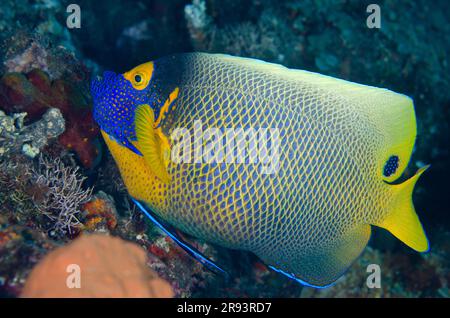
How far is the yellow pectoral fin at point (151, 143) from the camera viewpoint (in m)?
1.66

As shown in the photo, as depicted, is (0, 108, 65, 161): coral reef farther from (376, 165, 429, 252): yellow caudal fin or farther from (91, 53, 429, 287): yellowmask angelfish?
(376, 165, 429, 252): yellow caudal fin

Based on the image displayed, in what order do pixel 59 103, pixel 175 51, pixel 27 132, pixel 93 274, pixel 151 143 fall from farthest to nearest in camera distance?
pixel 175 51, pixel 59 103, pixel 27 132, pixel 151 143, pixel 93 274

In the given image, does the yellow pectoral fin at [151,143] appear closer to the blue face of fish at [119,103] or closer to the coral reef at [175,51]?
the blue face of fish at [119,103]

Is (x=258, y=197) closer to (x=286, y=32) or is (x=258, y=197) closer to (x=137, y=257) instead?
(x=137, y=257)

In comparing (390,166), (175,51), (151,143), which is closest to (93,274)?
(151,143)

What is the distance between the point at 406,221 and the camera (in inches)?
73.7

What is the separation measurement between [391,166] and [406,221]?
1.06ft

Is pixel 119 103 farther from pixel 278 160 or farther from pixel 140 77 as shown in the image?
pixel 278 160

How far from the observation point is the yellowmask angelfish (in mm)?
1692

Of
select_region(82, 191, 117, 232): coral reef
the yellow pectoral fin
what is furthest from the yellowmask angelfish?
select_region(82, 191, 117, 232): coral reef

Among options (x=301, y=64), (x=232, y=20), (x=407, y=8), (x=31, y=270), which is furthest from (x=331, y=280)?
(x=407, y=8)

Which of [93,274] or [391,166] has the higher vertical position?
[391,166]

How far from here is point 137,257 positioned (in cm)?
157

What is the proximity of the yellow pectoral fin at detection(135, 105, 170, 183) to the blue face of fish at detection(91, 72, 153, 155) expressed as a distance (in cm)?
8
